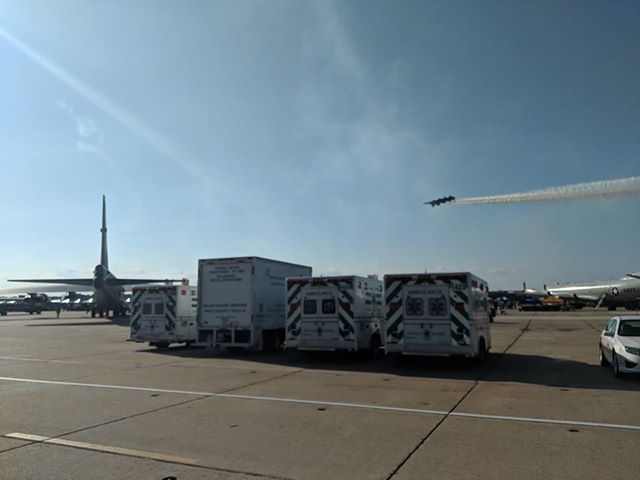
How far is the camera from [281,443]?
21.9 ft

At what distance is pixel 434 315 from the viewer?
13.9 meters

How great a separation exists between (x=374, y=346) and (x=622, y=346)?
7506 mm

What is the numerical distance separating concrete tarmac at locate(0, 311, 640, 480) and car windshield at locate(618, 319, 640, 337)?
1141 millimetres

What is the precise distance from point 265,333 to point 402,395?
9.51 meters

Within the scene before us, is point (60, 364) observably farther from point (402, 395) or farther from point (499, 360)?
point (499, 360)

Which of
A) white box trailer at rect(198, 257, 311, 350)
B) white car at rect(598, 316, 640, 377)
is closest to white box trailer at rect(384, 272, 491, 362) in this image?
white car at rect(598, 316, 640, 377)

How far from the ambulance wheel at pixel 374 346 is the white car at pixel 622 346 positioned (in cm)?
663

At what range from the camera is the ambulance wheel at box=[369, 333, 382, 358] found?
16859 mm

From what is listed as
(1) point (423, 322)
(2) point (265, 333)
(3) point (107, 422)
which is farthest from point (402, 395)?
(2) point (265, 333)

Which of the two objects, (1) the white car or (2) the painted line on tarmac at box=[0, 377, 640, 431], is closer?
(2) the painted line on tarmac at box=[0, 377, 640, 431]

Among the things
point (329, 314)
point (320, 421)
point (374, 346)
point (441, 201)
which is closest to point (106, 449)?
point (320, 421)

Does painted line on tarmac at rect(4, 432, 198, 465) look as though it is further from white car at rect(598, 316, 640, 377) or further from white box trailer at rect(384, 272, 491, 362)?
white car at rect(598, 316, 640, 377)

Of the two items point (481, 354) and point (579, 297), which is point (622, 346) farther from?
point (579, 297)

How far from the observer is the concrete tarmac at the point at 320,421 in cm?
571
